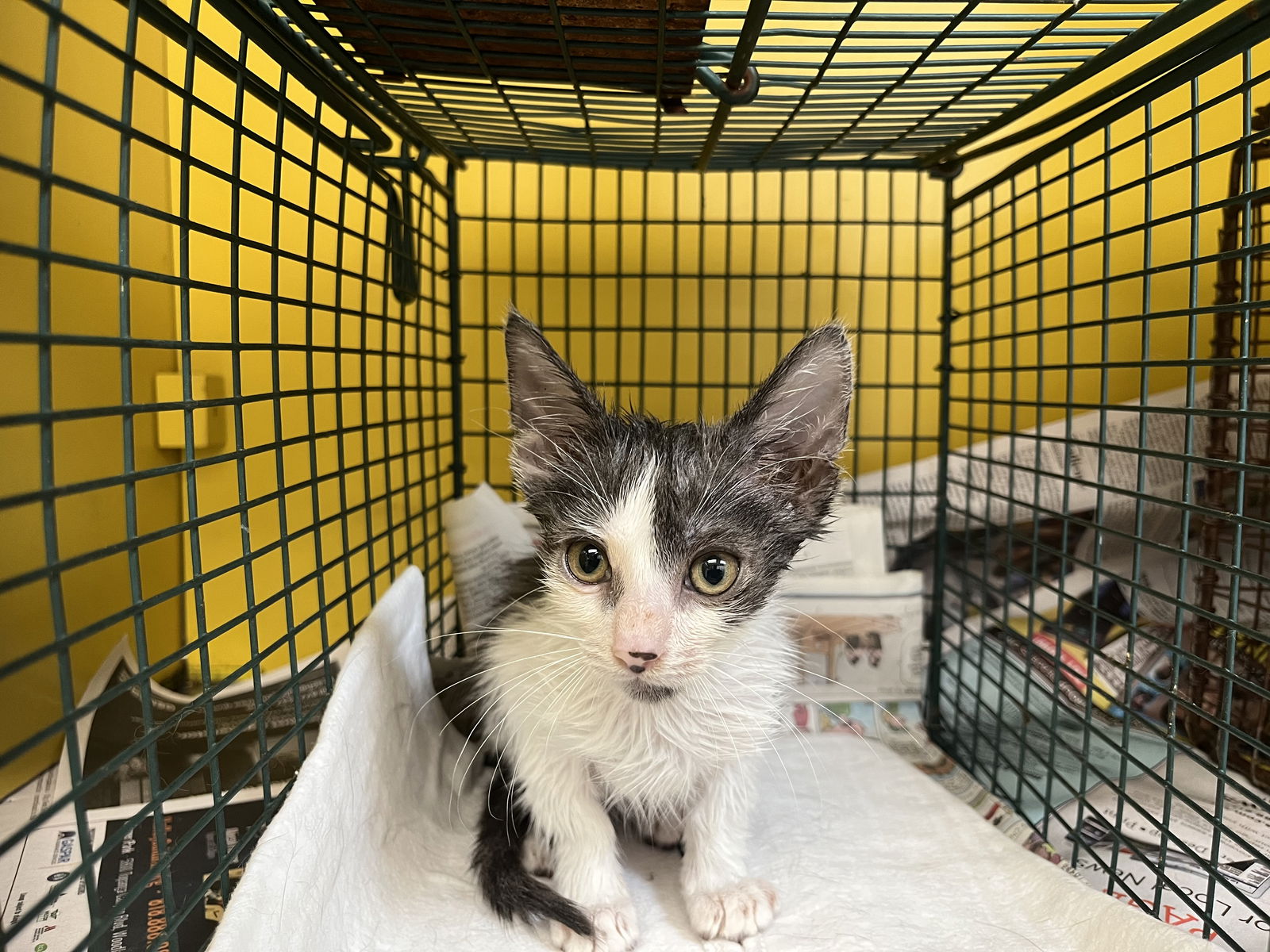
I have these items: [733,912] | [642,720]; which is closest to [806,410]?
[642,720]

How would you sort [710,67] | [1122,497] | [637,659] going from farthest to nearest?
Result: [1122,497] → [710,67] → [637,659]

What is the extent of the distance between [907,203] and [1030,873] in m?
1.42

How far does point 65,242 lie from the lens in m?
1.20

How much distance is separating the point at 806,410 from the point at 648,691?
0.42 metres

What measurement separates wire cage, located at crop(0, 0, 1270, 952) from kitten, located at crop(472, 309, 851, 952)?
0.30m

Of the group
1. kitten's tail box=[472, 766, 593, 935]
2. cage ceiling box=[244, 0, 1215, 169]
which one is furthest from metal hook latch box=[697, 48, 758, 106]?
kitten's tail box=[472, 766, 593, 935]

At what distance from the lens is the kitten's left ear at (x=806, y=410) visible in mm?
929

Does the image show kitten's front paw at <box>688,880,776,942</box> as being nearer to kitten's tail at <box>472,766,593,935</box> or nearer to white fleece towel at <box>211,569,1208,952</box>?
white fleece towel at <box>211,569,1208,952</box>

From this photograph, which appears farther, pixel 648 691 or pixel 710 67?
pixel 710 67

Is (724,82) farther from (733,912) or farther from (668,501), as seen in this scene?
(733,912)

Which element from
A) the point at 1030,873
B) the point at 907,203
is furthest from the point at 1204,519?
the point at 907,203

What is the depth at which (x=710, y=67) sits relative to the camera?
104 cm

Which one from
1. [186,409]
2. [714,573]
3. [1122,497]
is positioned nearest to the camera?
[186,409]

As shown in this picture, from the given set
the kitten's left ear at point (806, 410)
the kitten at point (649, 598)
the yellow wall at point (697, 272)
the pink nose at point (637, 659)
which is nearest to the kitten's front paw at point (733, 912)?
the kitten at point (649, 598)
